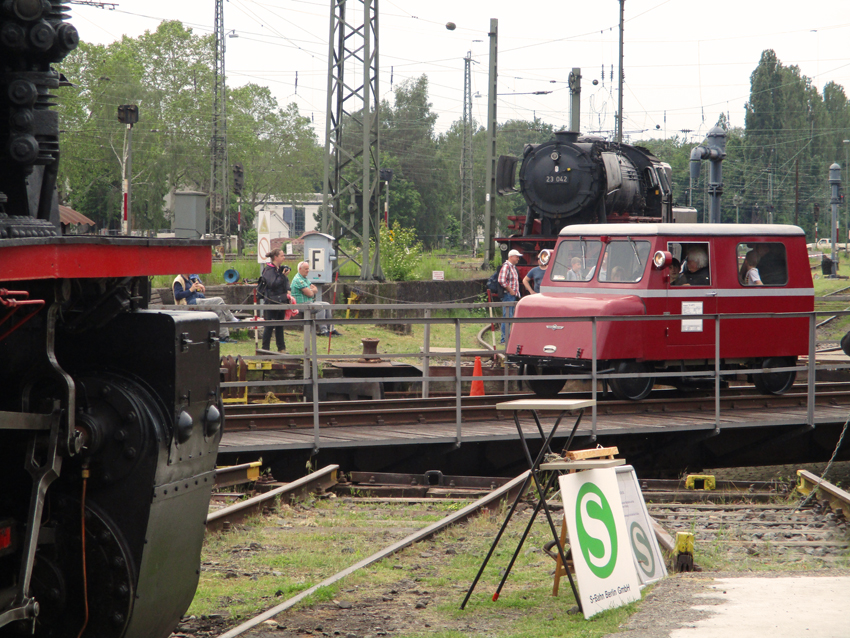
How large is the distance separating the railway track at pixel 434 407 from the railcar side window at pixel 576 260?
1.68 meters

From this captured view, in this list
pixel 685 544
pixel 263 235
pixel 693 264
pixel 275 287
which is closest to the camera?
pixel 685 544

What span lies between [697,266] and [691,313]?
25.2 inches

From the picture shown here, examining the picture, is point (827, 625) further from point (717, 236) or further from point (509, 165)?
point (509, 165)

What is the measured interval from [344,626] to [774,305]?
9.27 metres

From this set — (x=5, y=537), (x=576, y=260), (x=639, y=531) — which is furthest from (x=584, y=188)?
(x=5, y=537)

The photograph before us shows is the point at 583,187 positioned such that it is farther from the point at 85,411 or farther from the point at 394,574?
the point at 85,411

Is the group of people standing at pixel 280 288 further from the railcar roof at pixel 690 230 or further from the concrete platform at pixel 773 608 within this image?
the concrete platform at pixel 773 608

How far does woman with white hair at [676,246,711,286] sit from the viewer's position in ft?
40.6

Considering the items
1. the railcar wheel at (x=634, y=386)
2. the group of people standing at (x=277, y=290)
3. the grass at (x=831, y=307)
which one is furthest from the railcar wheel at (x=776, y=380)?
the grass at (x=831, y=307)

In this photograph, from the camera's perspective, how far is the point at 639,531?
620 cm

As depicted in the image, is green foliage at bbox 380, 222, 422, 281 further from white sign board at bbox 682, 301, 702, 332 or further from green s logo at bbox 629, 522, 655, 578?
green s logo at bbox 629, 522, 655, 578

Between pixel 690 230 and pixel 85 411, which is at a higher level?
pixel 690 230

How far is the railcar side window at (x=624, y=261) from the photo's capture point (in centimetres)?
1222

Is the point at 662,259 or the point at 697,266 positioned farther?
the point at 697,266
